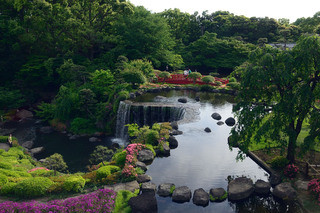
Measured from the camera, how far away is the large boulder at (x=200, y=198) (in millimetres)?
14367

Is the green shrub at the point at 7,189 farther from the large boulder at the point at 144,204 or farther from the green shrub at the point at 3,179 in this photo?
the large boulder at the point at 144,204

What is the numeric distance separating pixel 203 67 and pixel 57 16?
112 feet

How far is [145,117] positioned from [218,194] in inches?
606

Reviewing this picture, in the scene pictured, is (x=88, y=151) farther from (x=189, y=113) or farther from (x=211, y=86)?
(x=211, y=86)

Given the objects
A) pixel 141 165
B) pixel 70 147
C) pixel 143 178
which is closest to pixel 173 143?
pixel 141 165

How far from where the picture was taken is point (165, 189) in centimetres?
1532

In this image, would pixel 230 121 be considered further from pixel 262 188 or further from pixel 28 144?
pixel 28 144

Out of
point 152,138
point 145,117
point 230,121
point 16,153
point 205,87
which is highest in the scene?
point 205,87

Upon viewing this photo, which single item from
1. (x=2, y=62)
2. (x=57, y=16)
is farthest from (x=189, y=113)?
(x=2, y=62)

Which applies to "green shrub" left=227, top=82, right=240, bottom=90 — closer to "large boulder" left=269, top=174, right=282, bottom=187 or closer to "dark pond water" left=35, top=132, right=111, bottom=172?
"dark pond water" left=35, top=132, right=111, bottom=172

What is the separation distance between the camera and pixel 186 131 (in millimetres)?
24797

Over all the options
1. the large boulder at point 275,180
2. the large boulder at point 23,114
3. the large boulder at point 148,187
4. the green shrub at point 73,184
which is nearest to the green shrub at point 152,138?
the large boulder at point 148,187

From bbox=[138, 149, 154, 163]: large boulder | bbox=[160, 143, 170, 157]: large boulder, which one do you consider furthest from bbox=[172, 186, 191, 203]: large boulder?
bbox=[160, 143, 170, 157]: large boulder

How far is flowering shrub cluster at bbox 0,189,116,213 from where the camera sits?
1189cm
